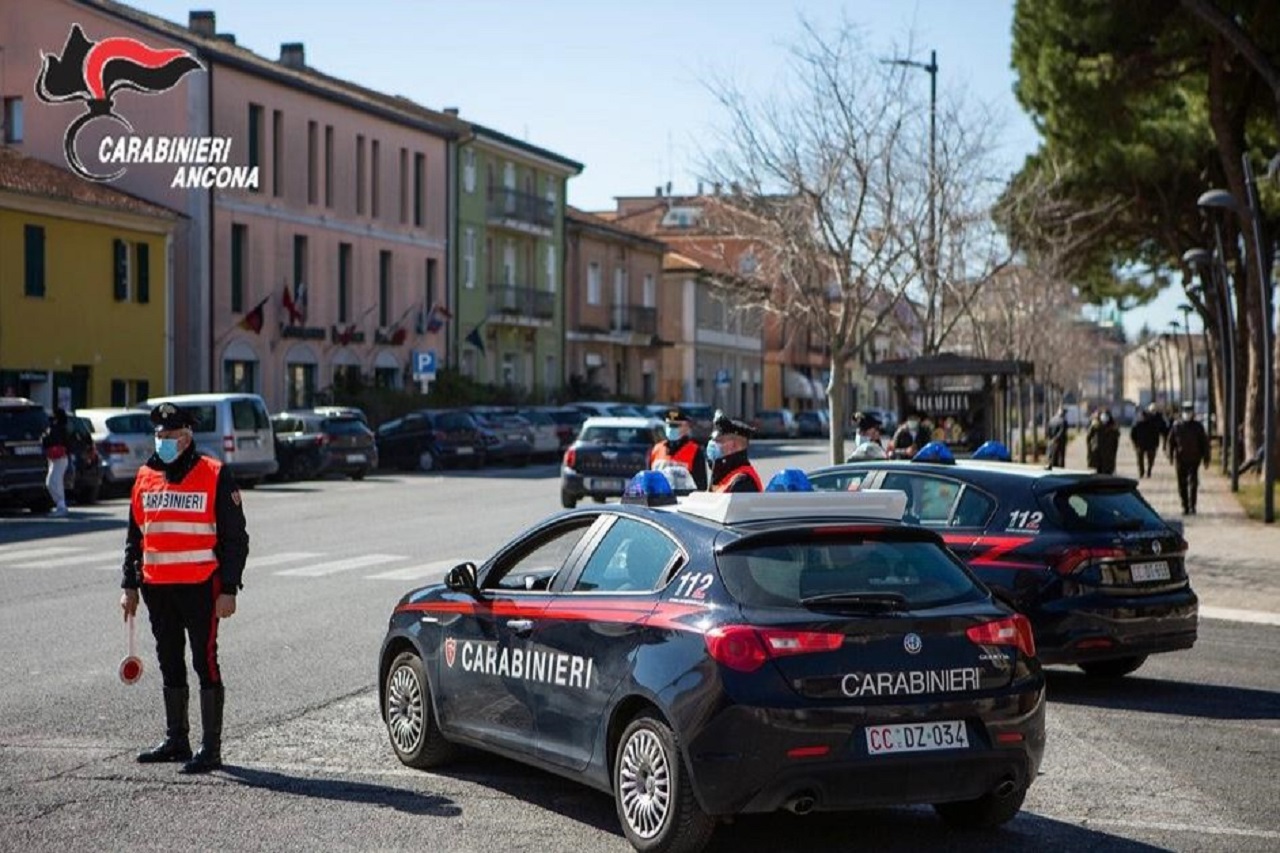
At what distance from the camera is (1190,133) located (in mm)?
44938

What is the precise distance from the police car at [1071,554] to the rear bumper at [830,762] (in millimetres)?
4526

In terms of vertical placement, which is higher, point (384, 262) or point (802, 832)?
point (384, 262)

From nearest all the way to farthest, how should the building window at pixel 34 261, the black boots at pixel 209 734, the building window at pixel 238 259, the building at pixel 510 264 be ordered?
the black boots at pixel 209 734 → the building window at pixel 34 261 → the building window at pixel 238 259 → the building at pixel 510 264

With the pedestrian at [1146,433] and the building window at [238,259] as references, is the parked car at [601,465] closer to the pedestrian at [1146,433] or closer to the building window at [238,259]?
the pedestrian at [1146,433]

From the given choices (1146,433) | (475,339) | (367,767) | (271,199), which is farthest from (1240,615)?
(475,339)

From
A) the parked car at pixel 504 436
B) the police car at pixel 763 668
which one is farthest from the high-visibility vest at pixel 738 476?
the parked car at pixel 504 436

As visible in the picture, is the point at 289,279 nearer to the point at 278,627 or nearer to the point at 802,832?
the point at 278,627

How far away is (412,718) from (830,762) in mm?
2911

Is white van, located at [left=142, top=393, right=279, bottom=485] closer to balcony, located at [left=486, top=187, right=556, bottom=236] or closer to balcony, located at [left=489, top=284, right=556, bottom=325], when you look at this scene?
balcony, located at [left=489, top=284, right=556, bottom=325]

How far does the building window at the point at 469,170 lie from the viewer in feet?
222

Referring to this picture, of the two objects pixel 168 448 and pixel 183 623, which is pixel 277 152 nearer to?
pixel 168 448

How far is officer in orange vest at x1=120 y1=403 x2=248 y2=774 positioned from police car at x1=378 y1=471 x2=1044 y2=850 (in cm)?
160

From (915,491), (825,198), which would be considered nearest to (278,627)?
(915,491)

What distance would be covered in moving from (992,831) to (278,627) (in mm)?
8245
